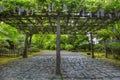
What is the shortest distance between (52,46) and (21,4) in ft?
86.7

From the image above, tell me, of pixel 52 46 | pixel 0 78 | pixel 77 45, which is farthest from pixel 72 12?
pixel 52 46

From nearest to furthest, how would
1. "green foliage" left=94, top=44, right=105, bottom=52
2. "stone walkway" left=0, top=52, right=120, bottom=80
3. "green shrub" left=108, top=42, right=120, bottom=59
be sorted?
"stone walkway" left=0, top=52, right=120, bottom=80 → "green shrub" left=108, top=42, right=120, bottom=59 → "green foliage" left=94, top=44, right=105, bottom=52

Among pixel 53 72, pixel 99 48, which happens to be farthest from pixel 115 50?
pixel 99 48

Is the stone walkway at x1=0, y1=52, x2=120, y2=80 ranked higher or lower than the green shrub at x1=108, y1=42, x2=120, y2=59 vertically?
lower

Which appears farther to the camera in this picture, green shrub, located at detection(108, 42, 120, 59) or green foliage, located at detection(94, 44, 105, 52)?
green foliage, located at detection(94, 44, 105, 52)

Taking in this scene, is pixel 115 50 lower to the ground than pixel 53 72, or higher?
higher

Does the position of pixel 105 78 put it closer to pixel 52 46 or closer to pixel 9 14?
pixel 9 14

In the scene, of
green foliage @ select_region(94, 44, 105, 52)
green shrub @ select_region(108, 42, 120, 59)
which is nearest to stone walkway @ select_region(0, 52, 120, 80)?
green shrub @ select_region(108, 42, 120, 59)

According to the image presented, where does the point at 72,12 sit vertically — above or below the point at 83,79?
above

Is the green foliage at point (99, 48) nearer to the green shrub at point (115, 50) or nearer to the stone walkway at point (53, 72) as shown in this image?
the green shrub at point (115, 50)

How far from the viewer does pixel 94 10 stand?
33.5ft

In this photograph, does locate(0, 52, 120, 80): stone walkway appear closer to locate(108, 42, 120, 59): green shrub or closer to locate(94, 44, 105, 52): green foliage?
locate(108, 42, 120, 59): green shrub

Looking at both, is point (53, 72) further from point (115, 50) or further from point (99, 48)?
point (99, 48)

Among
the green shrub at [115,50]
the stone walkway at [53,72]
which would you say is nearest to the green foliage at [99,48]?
the green shrub at [115,50]
